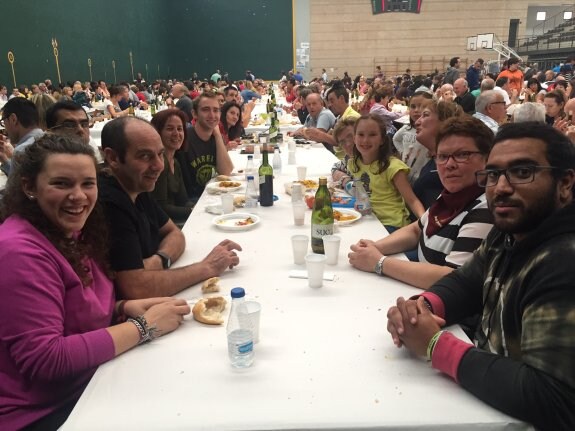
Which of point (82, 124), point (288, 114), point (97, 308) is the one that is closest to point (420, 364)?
point (97, 308)

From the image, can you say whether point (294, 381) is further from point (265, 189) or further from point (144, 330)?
point (265, 189)

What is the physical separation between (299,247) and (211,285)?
1.38ft

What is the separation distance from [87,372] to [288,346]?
63cm

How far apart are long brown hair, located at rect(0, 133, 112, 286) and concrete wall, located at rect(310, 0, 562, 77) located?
22082 mm

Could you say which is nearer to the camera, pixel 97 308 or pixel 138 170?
pixel 97 308

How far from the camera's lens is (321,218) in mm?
2234

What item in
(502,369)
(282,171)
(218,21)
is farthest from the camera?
(218,21)

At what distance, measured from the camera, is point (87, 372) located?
55.0 inches

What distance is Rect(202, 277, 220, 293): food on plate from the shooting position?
172cm

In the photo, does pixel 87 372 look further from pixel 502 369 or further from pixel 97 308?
pixel 502 369

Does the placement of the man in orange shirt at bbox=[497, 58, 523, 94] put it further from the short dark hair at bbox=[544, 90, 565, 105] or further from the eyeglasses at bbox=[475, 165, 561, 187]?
the eyeglasses at bbox=[475, 165, 561, 187]

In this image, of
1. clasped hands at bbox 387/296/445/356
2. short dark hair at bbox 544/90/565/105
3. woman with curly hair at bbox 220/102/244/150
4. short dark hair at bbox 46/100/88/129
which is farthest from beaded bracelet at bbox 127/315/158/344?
short dark hair at bbox 544/90/565/105

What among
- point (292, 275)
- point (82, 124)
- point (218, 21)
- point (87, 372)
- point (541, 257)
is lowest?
point (87, 372)

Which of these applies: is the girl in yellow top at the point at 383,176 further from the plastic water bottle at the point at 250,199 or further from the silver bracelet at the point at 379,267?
the silver bracelet at the point at 379,267
